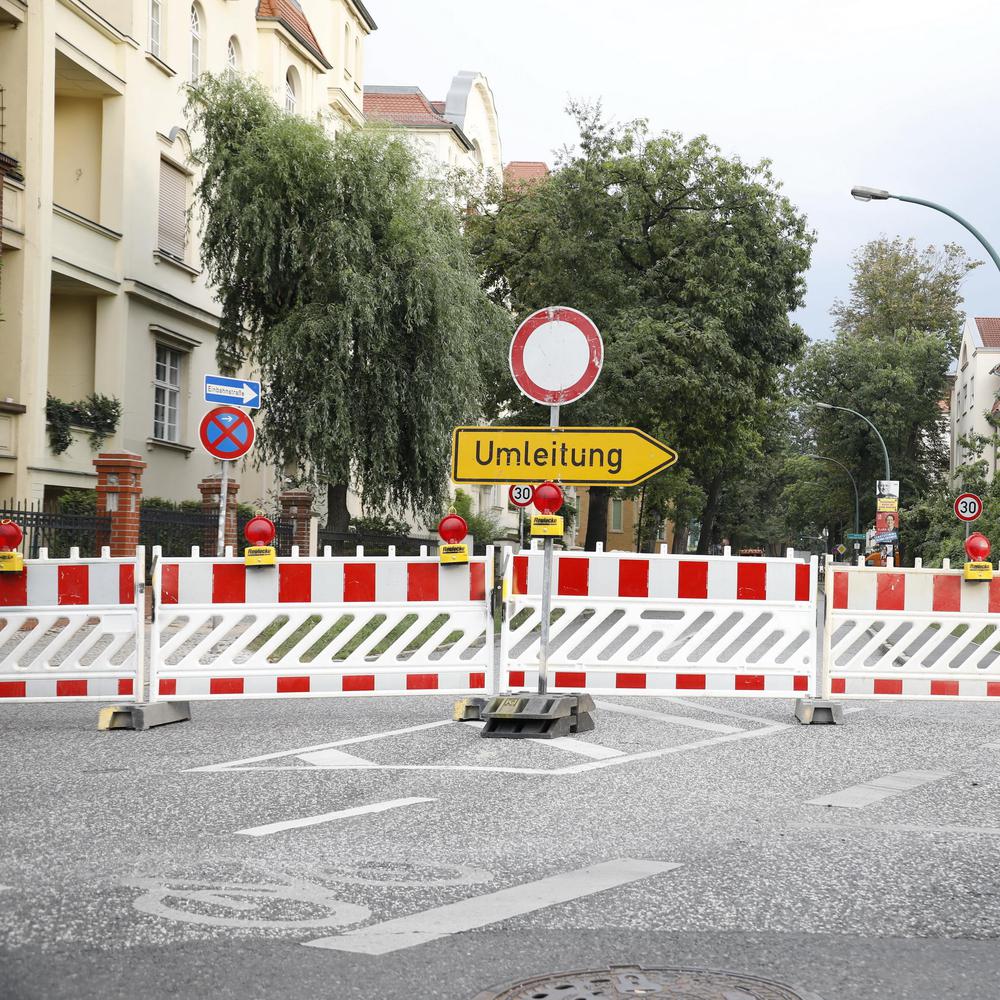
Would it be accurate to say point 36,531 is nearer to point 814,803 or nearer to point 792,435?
point 814,803

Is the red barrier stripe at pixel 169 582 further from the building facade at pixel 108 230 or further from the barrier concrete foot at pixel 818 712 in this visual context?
the building facade at pixel 108 230

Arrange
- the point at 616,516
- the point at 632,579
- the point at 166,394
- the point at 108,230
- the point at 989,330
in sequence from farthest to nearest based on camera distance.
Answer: the point at 616,516 → the point at 989,330 → the point at 166,394 → the point at 108,230 → the point at 632,579

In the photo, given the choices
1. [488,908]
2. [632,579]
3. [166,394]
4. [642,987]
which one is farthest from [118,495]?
[642,987]

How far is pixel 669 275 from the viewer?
128ft

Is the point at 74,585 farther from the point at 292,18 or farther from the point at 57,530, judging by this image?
the point at 292,18

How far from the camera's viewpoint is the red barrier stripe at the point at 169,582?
10164 millimetres

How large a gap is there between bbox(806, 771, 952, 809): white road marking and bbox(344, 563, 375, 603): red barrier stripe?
3.99m

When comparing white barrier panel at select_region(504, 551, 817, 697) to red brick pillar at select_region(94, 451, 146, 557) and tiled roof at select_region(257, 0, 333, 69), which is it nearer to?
red brick pillar at select_region(94, 451, 146, 557)

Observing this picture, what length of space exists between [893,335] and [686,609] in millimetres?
64832

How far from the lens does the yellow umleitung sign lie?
33.0ft

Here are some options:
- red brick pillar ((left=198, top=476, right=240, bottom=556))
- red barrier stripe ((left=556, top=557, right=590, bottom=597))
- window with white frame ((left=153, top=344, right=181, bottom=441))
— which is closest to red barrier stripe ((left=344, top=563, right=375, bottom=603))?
red barrier stripe ((left=556, top=557, right=590, bottom=597))

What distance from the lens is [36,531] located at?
66.3 feet

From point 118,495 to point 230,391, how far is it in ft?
23.1

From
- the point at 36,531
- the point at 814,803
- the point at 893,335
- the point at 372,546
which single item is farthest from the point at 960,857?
the point at 893,335
